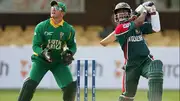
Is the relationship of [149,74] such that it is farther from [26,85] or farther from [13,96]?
[13,96]

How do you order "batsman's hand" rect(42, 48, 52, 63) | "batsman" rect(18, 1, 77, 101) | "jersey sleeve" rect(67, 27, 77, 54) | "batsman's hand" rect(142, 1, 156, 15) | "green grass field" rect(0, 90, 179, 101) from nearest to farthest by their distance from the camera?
"batsman's hand" rect(142, 1, 156, 15), "batsman's hand" rect(42, 48, 52, 63), "batsman" rect(18, 1, 77, 101), "jersey sleeve" rect(67, 27, 77, 54), "green grass field" rect(0, 90, 179, 101)

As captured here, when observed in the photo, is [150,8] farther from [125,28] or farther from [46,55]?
[46,55]

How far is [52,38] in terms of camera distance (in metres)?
8.51

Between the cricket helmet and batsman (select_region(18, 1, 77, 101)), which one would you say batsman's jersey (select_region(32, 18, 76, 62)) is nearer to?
batsman (select_region(18, 1, 77, 101))

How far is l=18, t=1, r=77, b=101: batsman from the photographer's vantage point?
27.6 ft

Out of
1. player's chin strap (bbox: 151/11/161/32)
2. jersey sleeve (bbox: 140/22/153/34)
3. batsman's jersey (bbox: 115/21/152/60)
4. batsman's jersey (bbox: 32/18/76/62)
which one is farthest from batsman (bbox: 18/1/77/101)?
player's chin strap (bbox: 151/11/161/32)

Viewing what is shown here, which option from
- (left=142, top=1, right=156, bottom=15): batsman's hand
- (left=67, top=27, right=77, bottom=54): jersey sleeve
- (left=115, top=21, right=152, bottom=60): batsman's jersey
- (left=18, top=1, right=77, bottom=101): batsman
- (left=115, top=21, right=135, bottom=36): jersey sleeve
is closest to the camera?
(left=142, top=1, right=156, bottom=15): batsman's hand

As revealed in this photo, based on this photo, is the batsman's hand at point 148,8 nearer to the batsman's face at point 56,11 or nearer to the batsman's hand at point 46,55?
the batsman's face at point 56,11

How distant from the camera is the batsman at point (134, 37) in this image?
7.82 m

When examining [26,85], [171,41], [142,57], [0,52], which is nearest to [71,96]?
[26,85]

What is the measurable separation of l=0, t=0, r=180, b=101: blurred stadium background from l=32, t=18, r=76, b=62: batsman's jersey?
16.8 ft

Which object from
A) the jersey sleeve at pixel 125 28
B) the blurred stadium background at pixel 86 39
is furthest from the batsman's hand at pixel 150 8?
the blurred stadium background at pixel 86 39

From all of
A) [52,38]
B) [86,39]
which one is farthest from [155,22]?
[86,39]

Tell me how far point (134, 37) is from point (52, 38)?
1.15 m
